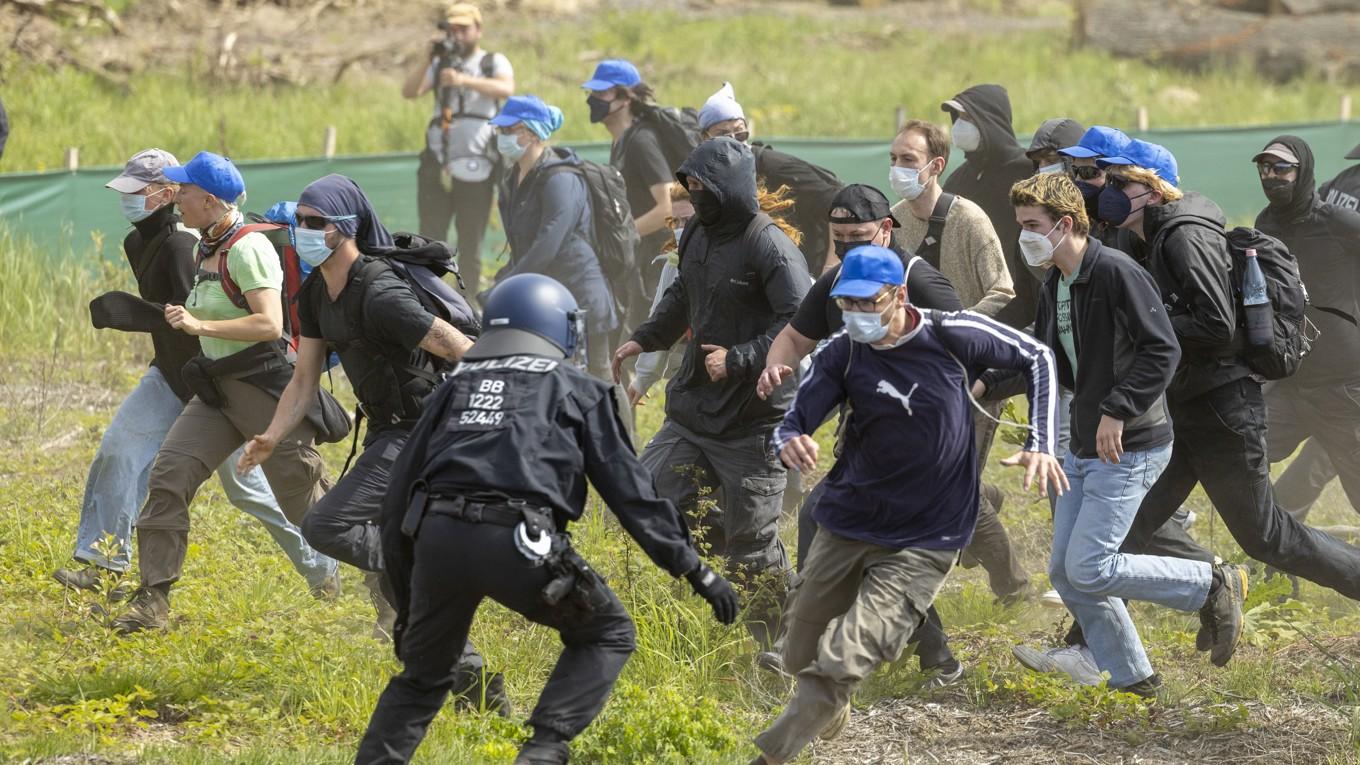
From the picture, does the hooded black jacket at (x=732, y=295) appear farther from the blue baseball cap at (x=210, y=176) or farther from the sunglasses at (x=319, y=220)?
the blue baseball cap at (x=210, y=176)

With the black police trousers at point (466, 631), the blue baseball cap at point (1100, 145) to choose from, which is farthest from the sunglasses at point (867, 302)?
the blue baseball cap at point (1100, 145)

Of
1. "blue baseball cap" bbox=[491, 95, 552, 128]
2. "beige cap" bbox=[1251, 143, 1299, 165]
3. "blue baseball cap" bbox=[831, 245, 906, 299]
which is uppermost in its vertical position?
"blue baseball cap" bbox=[831, 245, 906, 299]

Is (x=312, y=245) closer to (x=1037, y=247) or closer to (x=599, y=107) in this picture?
(x=1037, y=247)

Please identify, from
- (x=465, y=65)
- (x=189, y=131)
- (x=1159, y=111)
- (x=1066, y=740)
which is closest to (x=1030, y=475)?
(x=1066, y=740)

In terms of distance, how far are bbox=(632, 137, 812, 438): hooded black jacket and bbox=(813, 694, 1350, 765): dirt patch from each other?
1.29 metres

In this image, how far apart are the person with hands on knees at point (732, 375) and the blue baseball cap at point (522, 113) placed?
2.71m

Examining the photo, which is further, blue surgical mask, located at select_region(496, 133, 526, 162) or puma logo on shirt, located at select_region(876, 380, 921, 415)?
blue surgical mask, located at select_region(496, 133, 526, 162)

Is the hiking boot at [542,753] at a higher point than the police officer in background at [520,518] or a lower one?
lower

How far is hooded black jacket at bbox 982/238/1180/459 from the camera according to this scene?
5805 mm

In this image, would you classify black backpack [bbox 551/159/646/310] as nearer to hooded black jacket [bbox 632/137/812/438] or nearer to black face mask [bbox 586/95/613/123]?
black face mask [bbox 586/95/613/123]

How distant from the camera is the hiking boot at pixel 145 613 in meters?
6.84

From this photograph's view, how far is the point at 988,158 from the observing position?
8.29 m

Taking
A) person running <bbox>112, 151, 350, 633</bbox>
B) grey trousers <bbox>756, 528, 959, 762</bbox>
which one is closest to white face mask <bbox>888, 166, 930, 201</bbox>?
grey trousers <bbox>756, 528, 959, 762</bbox>

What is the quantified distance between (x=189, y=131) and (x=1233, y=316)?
12095 mm
